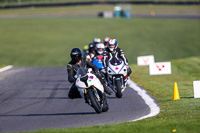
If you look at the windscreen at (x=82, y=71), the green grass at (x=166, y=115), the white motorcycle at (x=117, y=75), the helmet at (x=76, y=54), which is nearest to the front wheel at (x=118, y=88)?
the white motorcycle at (x=117, y=75)

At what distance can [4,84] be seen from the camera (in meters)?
17.6

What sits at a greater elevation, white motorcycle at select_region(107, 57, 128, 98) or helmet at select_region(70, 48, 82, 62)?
helmet at select_region(70, 48, 82, 62)

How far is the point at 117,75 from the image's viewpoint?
13211mm

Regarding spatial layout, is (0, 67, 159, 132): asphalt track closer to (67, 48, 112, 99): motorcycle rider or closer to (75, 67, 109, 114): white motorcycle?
(75, 67, 109, 114): white motorcycle

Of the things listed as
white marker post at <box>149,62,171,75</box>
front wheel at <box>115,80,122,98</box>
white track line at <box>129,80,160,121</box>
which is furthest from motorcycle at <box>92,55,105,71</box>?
white marker post at <box>149,62,171,75</box>

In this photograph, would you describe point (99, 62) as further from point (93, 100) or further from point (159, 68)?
point (93, 100)

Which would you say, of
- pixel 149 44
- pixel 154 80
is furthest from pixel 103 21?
pixel 154 80

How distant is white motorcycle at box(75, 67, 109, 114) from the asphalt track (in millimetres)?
373

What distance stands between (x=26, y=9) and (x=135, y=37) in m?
30.8

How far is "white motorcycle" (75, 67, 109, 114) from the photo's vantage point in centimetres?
987

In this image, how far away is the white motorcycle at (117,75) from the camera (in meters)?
13.0

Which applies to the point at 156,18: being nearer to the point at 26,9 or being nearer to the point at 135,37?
the point at 135,37

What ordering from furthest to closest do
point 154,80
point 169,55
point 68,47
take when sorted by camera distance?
point 68,47
point 169,55
point 154,80

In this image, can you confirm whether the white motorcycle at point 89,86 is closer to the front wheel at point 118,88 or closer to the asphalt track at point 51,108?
the asphalt track at point 51,108
